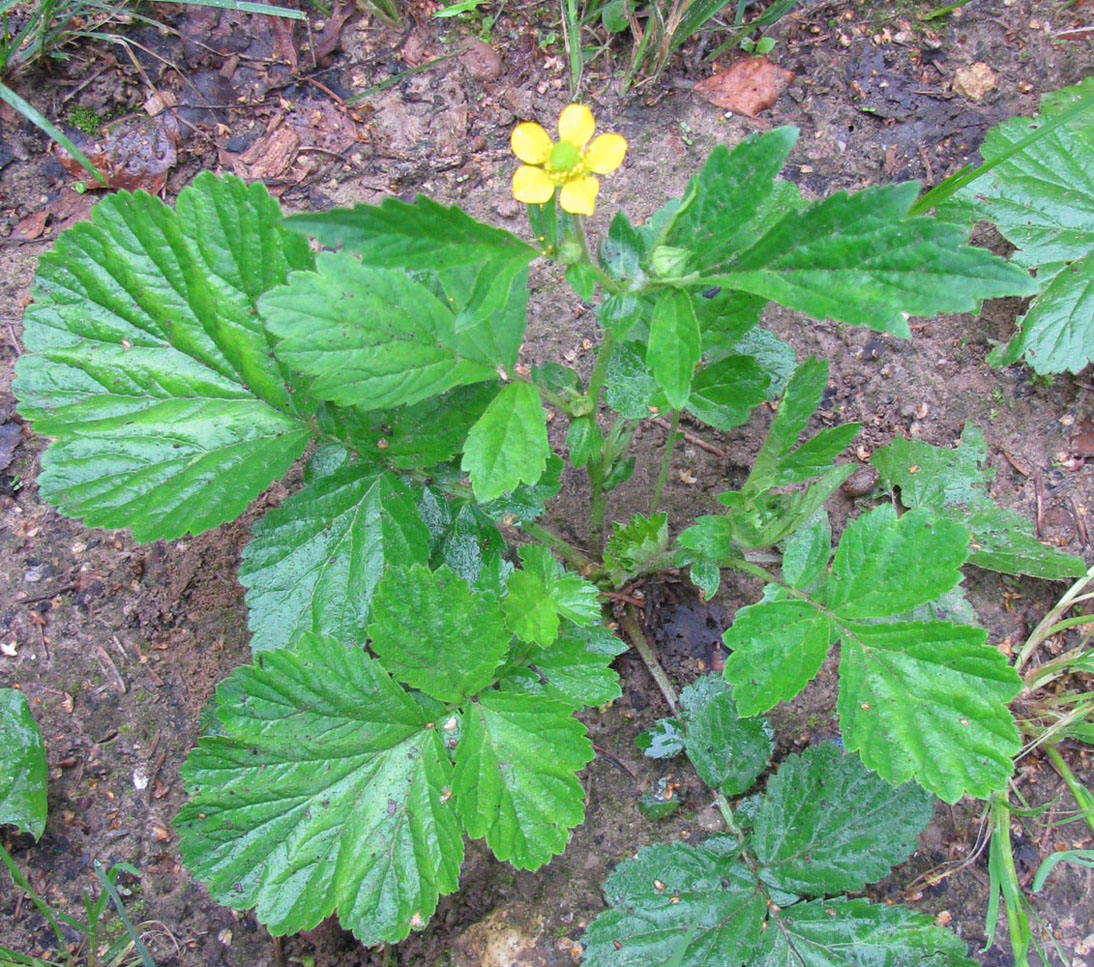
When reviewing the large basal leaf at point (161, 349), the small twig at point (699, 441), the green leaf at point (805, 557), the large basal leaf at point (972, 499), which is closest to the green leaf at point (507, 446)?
the large basal leaf at point (161, 349)

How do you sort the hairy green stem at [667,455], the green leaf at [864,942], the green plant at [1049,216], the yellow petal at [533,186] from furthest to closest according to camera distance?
1. the green plant at [1049,216]
2. the hairy green stem at [667,455]
3. the green leaf at [864,942]
4. the yellow petal at [533,186]

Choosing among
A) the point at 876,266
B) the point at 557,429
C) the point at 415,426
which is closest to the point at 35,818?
the point at 415,426

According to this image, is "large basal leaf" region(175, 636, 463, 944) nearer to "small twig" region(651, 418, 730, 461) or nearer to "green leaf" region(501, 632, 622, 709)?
"green leaf" region(501, 632, 622, 709)

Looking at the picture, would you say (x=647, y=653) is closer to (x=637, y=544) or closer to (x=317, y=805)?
(x=637, y=544)

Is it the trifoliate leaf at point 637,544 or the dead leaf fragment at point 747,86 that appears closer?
the trifoliate leaf at point 637,544

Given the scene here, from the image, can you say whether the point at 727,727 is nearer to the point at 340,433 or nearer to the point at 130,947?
the point at 340,433

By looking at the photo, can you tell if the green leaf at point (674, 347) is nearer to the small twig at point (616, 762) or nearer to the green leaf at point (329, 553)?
the green leaf at point (329, 553)
